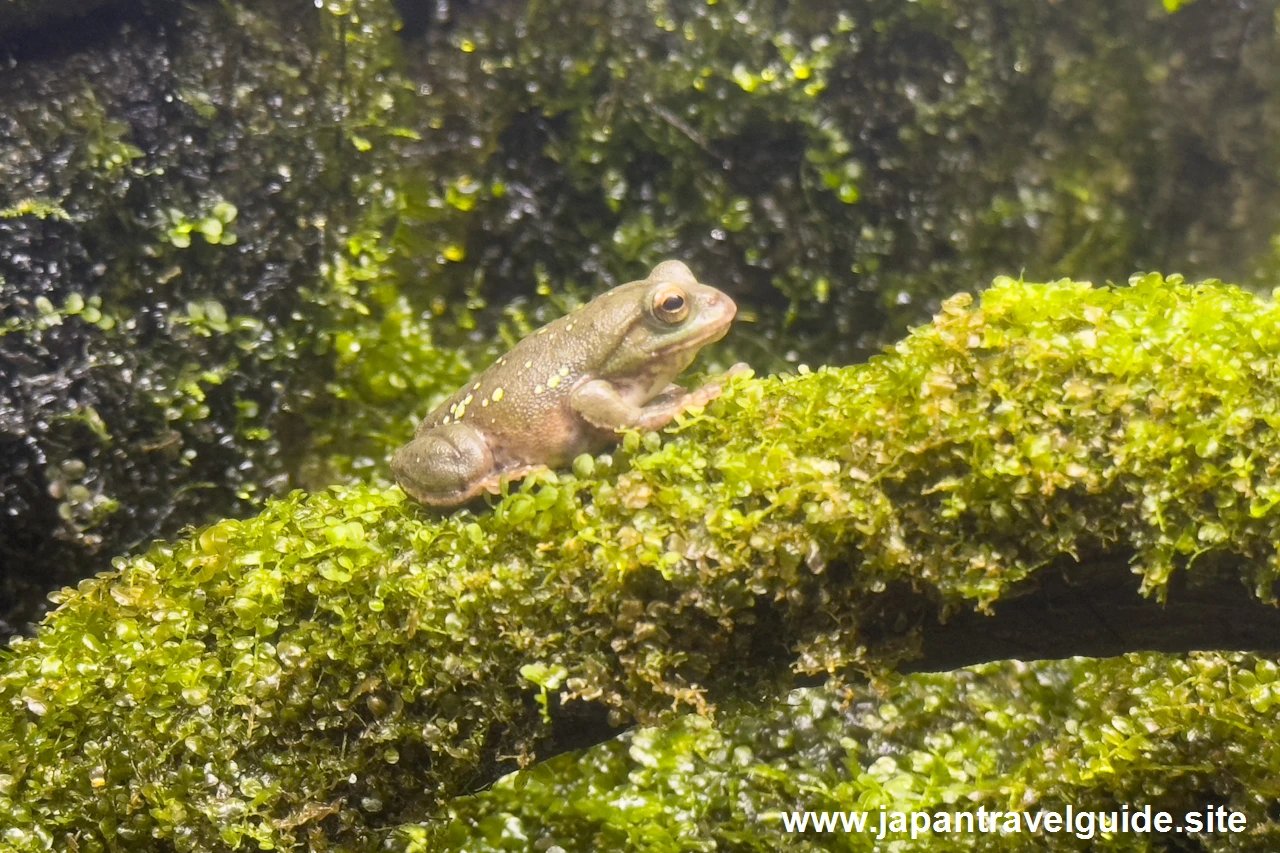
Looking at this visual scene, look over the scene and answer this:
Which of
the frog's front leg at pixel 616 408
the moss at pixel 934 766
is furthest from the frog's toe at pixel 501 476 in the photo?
the moss at pixel 934 766

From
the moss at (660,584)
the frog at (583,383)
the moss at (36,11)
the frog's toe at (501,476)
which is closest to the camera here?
the moss at (660,584)

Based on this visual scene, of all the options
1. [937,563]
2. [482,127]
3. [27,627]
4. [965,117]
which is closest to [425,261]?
[482,127]

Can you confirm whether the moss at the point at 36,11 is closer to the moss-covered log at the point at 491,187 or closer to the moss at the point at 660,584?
the moss-covered log at the point at 491,187

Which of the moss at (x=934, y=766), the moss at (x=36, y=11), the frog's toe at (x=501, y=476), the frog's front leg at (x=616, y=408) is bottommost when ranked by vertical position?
the moss at (x=934, y=766)

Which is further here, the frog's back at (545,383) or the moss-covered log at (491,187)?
the moss-covered log at (491,187)

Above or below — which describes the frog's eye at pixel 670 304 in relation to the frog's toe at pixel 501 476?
above

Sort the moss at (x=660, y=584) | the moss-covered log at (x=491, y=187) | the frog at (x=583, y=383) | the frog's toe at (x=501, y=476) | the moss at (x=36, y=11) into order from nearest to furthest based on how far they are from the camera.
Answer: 1. the moss at (x=660, y=584)
2. the frog's toe at (x=501, y=476)
3. the frog at (x=583, y=383)
4. the moss at (x=36, y=11)
5. the moss-covered log at (x=491, y=187)

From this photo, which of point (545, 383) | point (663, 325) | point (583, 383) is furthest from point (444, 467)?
point (663, 325)

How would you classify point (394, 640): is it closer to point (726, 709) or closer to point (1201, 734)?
point (726, 709)
